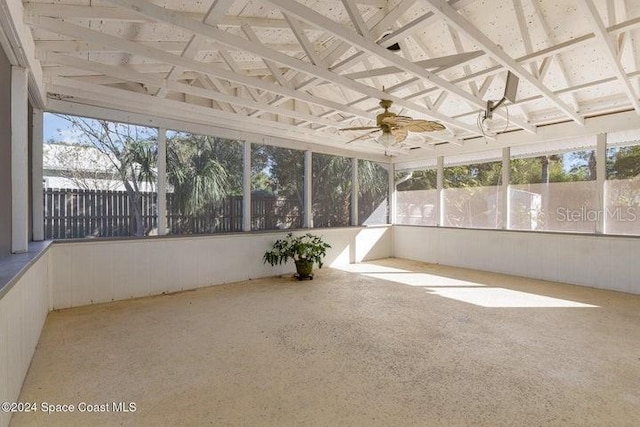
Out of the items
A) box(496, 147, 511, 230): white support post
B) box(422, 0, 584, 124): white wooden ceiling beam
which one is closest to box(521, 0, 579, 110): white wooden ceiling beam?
box(422, 0, 584, 124): white wooden ceiling beam

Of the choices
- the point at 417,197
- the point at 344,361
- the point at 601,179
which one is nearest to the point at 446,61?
the point at 344,361

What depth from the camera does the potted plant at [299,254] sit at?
5.61 meters

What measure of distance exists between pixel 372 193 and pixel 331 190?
1.37m

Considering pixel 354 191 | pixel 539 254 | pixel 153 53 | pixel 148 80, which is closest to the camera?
pixel 153 53

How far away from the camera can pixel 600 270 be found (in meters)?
5.14

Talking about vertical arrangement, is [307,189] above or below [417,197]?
above

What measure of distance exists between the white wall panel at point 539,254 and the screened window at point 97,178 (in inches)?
228

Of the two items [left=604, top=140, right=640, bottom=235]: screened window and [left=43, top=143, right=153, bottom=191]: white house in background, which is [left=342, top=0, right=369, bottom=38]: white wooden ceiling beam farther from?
[left=604, top=140, right=640, bottom=235]: screened window

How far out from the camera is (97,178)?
4250mm

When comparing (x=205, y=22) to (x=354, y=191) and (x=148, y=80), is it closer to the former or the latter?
(x=148, y=80)

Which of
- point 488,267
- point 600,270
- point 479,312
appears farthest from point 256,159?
point 600,270

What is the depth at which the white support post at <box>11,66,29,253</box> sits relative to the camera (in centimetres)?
282

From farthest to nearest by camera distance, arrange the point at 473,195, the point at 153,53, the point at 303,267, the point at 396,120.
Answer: the point at 473,195 < the point at 303,267 < the point at 396,120 < the point at 153,53

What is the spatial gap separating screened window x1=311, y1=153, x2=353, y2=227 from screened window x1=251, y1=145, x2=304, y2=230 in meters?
0.38
